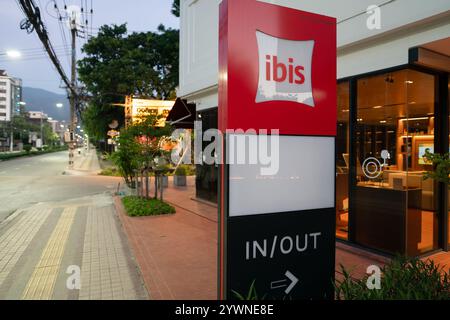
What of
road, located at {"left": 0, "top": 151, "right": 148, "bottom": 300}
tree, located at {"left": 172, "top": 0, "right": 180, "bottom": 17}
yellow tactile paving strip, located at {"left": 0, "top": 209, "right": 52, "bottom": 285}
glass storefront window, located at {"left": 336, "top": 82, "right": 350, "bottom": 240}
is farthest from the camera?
tree, located at {"left": 172, "top": 0, "right": 180, "bottom": 17}

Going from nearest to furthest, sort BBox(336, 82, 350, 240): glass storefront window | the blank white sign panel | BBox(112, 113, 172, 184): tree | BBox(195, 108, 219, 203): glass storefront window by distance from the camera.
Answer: the blank white sign panel, BBox(336, 82, 350, 240): glass storefront window, BBox(112, 113, 172, 184): tree, BBox(195, 108, 219, 203): glass storefront window

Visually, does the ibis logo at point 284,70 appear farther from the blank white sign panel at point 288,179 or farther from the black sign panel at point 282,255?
the black sign panel at point 282,255

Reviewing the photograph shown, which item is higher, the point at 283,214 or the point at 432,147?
the point at 432,147

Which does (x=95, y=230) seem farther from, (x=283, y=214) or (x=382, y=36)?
(x=382, y=36)

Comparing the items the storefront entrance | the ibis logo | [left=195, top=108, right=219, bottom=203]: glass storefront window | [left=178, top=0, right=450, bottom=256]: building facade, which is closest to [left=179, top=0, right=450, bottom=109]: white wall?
[left=178, top=0, right=450, bottom=256]: building facade

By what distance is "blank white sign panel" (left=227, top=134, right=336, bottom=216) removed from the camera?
9.95 feet

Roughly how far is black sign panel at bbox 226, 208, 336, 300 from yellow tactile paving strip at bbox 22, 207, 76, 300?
2848mm

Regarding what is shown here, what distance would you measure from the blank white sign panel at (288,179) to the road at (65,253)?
2.25 meters

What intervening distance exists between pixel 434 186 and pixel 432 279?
9.55 feet

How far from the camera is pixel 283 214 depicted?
323cm

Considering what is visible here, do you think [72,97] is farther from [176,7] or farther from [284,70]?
[284,70]

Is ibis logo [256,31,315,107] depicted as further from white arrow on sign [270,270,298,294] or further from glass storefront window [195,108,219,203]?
glass storefront window [195,108,219,203]
